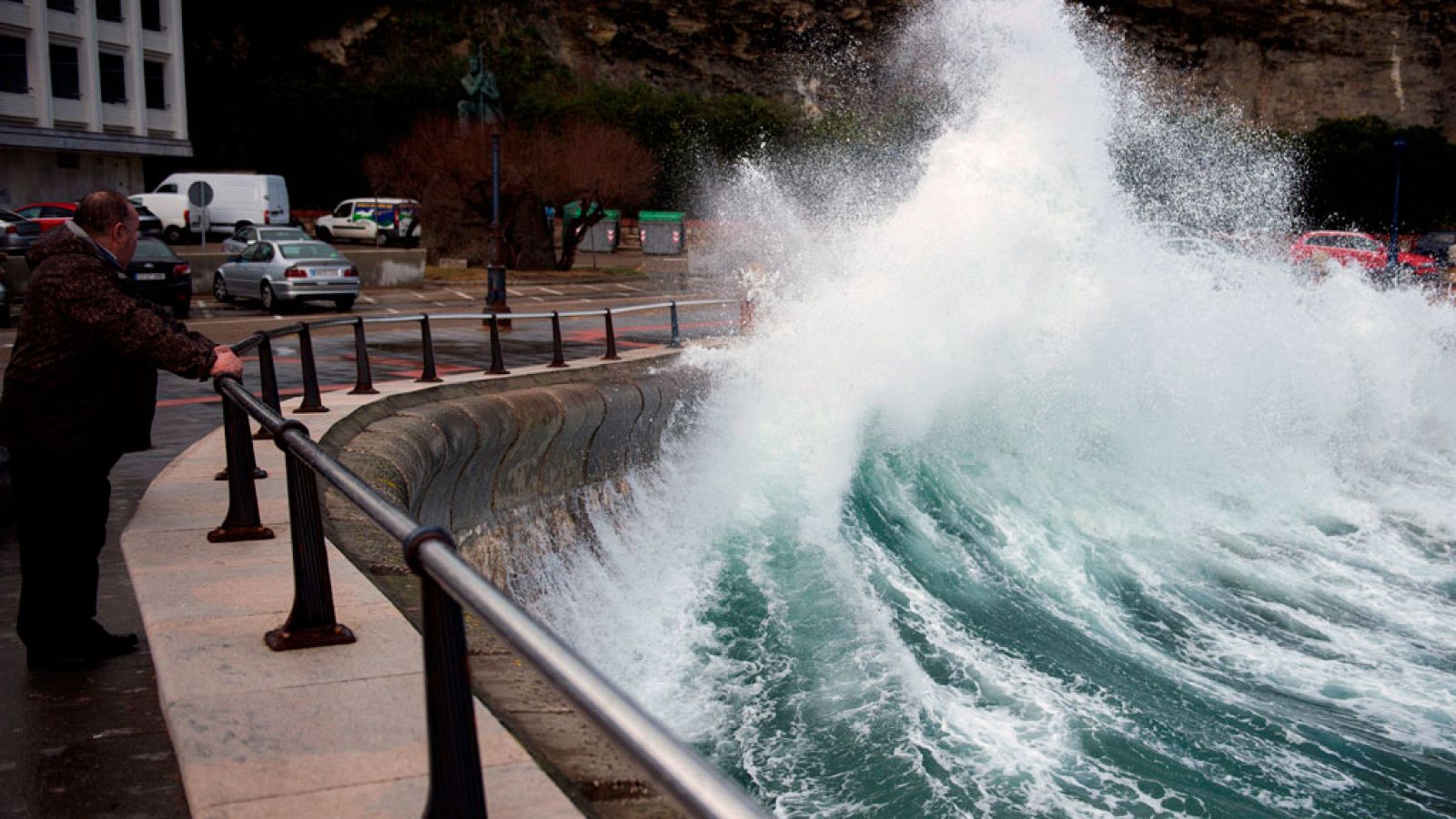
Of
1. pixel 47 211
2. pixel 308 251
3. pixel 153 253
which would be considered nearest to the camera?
pixel 153 253

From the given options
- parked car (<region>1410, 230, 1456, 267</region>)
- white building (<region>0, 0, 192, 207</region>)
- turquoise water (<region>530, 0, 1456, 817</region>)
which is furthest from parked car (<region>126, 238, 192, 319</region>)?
parked car (<region>1410, 230, 1456, 267</region>)

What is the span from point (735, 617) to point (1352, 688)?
152 inches

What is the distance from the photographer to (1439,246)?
34219 mm

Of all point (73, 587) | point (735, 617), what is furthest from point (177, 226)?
point (73, 587)

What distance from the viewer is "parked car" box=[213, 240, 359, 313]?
26062 millimetres

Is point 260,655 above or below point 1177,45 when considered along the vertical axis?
below

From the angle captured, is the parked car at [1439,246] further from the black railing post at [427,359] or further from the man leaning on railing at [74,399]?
the man leaning on railing at [74,399]

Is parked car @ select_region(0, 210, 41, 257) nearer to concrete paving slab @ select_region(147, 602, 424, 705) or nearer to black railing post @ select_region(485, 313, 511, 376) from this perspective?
black railing post @ select_region(485, 313, 511, 376)

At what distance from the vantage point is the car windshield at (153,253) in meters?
23.7

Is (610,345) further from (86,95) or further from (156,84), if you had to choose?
(156,84)

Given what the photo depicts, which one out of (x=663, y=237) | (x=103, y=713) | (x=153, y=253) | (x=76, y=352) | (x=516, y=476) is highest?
(x=663, y=237)

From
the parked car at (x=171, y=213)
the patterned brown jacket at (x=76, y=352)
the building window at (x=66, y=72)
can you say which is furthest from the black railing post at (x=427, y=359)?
the building window at (x=66, y=72)

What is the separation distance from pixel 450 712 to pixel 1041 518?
30.2ft

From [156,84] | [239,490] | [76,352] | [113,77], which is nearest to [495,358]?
[239,490]
